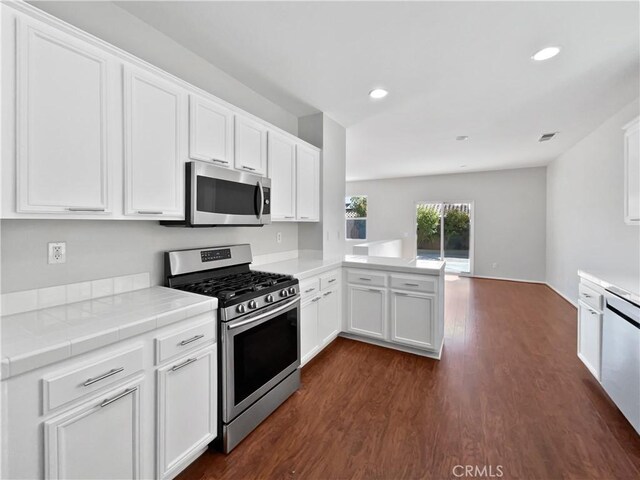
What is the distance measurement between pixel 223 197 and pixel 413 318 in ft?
7.10

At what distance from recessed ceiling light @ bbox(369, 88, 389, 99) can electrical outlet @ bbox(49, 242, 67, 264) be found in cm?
276

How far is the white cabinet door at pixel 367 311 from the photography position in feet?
10.2

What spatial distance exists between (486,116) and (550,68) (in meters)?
1.08

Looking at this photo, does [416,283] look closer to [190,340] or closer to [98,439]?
[190,340]

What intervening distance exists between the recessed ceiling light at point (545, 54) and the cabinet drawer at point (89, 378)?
10.7 ft

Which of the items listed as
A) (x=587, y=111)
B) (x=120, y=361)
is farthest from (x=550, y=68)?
(x=120, y=361)

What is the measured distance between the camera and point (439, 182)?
24.9 feet

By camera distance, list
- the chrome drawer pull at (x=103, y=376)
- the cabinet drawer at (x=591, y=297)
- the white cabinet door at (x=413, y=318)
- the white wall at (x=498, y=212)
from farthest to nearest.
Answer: the white wall at (x=498, y=212), the white cabinet door at (x=413, y=318), the cabinet drawer at (x=591, y=297), the chrome drawer pull at (x=103, y=376)

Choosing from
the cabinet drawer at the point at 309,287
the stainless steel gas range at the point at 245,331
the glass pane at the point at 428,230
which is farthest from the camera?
the glass pane at the point at 428,230

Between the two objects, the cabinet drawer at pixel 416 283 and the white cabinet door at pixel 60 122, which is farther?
the cabinet drawer at pixel 416 283

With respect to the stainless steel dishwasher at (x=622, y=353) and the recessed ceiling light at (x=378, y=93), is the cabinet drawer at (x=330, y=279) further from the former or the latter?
the stainless steel dishwasher at (x=622, y=353)

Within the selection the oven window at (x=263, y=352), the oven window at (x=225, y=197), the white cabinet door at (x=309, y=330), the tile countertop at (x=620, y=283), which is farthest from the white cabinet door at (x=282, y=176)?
the tile countertop at (x=620, y=283)

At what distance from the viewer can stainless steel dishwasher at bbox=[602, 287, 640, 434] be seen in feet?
5.84

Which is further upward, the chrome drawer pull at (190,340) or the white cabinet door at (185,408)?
the chrome drawer pull at (190,340)
